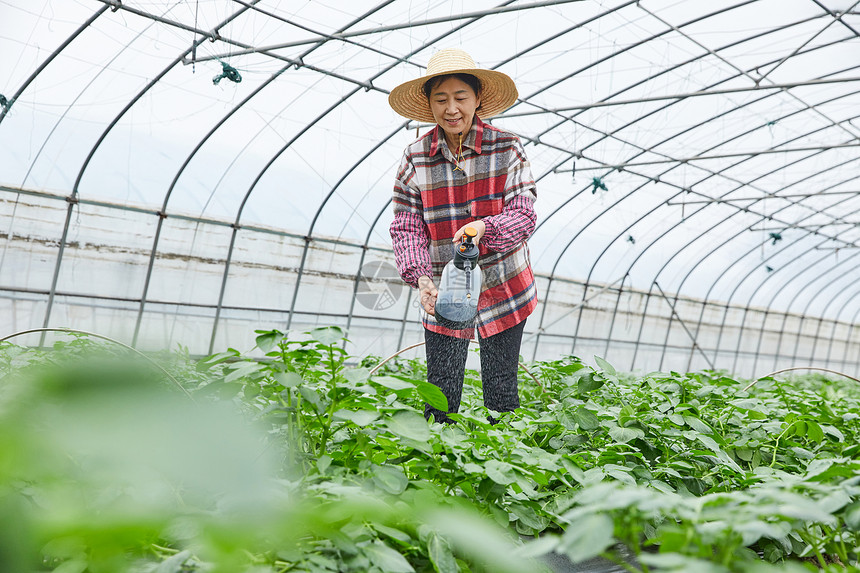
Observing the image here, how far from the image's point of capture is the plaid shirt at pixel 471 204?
216 centimetres

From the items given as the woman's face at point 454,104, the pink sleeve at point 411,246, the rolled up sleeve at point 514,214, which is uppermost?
the woman's face at point 454,104

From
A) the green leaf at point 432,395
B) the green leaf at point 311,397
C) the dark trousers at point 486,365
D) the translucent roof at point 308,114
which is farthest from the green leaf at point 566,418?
the translucent roof at point 308,114

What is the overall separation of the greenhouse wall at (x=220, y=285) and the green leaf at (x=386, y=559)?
13.5 ft

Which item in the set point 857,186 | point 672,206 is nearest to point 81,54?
point 672,206

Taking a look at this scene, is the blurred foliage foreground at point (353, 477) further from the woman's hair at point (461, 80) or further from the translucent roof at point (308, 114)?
the translucent roof at point (308, 114)

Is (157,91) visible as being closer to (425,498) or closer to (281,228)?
(281,228)

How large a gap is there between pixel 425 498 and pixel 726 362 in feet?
54.5

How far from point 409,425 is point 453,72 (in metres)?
1.36

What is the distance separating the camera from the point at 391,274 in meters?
9.89

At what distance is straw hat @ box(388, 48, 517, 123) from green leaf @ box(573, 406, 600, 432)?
1.11 meters

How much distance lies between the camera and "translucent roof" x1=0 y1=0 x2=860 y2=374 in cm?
623

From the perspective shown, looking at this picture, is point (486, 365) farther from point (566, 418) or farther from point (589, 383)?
point (566, 418)

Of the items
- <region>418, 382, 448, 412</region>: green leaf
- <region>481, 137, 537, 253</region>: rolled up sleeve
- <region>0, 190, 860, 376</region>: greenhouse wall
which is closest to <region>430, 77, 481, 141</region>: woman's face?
<region>481, 137, 537, 253</region>: rolled up sleeve

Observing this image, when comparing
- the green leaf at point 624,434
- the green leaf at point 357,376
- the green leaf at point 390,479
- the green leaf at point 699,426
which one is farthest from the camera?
the green leaf at point 699,426
